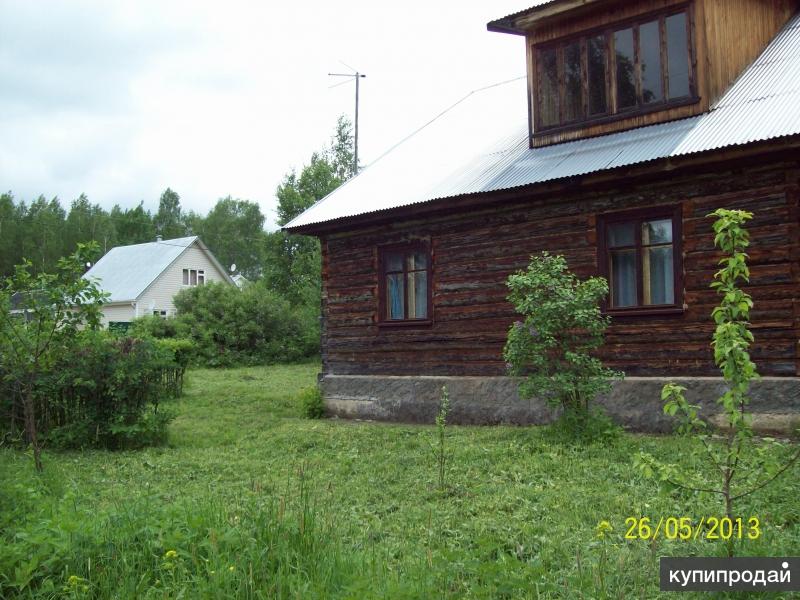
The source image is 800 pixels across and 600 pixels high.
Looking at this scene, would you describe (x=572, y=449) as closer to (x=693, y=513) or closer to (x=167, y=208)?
(x=693, y=513)

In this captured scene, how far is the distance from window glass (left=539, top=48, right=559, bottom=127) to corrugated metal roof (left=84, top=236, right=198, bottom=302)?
32635 millimetres

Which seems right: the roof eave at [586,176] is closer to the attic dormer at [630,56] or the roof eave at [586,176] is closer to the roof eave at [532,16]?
the attic dormer at [630,56]

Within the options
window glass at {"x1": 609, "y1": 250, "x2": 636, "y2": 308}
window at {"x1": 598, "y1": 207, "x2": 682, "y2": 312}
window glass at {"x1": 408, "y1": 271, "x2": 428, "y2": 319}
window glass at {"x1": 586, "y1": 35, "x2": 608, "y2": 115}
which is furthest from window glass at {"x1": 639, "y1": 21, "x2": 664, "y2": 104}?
window glass at {"x1": 408, "y1": 271, "x2": 428, "y2": 319}

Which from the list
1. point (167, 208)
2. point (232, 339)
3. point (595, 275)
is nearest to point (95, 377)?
point (595, 275)

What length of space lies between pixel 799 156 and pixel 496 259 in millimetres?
4532

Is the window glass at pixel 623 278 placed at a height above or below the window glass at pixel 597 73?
below

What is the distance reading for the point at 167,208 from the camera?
75.0 meters

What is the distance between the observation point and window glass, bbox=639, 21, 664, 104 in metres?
11.3

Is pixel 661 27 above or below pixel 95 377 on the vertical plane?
above

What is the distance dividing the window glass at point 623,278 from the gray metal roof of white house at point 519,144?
4.31 feet

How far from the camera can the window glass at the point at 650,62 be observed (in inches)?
446

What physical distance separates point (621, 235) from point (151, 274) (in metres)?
36.0

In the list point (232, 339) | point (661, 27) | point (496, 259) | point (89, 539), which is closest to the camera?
point (89, 539)

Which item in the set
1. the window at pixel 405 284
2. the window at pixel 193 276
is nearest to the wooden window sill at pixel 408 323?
the window at pixel 405 284
